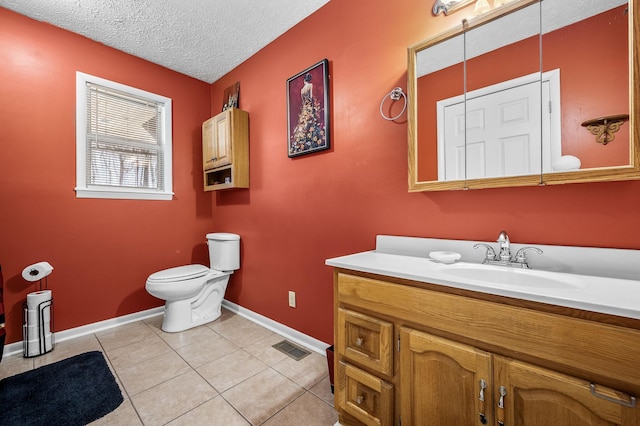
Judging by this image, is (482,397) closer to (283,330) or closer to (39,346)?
(283,330)

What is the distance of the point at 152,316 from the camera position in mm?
2689

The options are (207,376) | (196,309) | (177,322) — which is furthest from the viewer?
(196,309)

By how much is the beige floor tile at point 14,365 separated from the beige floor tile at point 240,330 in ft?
3.85

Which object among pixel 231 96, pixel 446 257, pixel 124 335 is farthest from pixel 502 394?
pixel 231 96

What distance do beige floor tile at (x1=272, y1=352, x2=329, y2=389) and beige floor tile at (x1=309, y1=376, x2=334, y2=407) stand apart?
3 centimetres

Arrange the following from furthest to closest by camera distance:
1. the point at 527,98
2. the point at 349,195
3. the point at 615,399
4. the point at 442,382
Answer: the point at 349,195, the point at 527,98, the point at 442,382, the point at 615,399

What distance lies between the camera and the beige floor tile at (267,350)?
191 cm

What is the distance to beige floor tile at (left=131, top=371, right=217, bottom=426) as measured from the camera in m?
1.39

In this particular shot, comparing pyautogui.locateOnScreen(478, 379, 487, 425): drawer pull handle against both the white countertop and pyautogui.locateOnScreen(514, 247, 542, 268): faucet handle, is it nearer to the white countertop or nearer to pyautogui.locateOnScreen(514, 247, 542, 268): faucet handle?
the white countertop

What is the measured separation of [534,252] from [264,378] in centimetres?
161

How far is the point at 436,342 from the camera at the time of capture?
3.17 ft

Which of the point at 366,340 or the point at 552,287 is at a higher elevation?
the point at 552,287

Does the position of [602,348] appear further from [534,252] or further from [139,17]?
[139,17]

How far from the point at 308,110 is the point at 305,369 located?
5.94 ft
